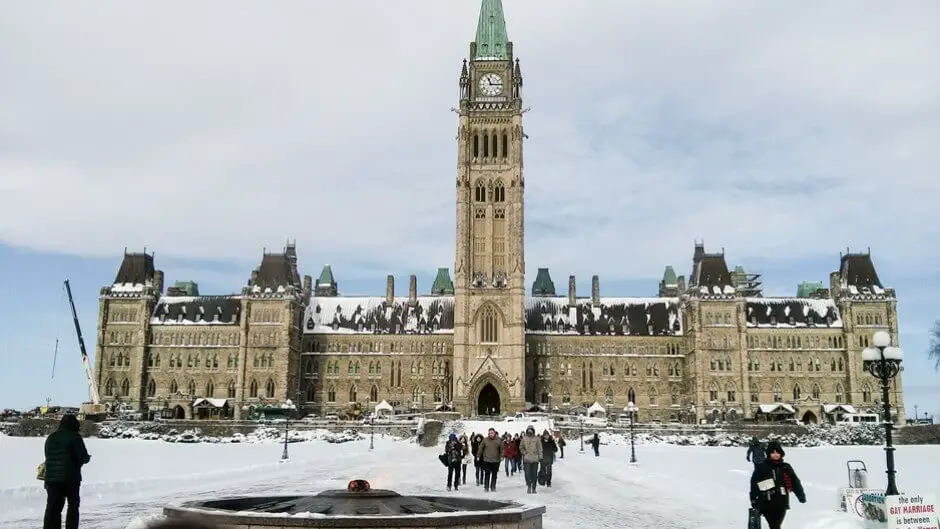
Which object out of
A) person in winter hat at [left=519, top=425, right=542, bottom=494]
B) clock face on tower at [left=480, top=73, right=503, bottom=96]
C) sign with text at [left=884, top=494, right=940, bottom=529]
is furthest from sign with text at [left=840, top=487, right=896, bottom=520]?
clock face on tower at [left=480, top=73, right=503, bottom=96]

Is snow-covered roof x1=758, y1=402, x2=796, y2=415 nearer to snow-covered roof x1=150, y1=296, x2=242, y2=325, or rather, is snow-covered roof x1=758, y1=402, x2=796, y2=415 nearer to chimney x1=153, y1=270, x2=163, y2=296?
snow-covered roof x1=150, y1=296, x2=242, y2=325

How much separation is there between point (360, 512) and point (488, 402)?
84360mm

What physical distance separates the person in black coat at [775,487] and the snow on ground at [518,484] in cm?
577

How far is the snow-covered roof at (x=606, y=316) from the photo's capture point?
105 metres

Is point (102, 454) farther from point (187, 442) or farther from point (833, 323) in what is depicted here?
point (833, 323)

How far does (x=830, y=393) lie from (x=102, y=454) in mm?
79098

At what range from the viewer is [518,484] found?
29.0 m

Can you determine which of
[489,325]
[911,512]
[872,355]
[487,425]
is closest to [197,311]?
[489,325]

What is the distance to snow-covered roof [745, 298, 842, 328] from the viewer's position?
101 metres

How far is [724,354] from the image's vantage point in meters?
98.2

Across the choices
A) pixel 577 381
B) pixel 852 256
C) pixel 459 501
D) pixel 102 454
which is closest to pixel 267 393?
pixel 577 381

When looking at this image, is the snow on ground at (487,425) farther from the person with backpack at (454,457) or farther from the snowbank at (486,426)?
the person with backpack at (454,457)

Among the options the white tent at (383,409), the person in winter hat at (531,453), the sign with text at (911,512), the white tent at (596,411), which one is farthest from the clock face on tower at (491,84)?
the sign with text at (911,512)

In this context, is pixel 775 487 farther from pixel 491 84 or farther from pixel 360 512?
pixel 491 84
